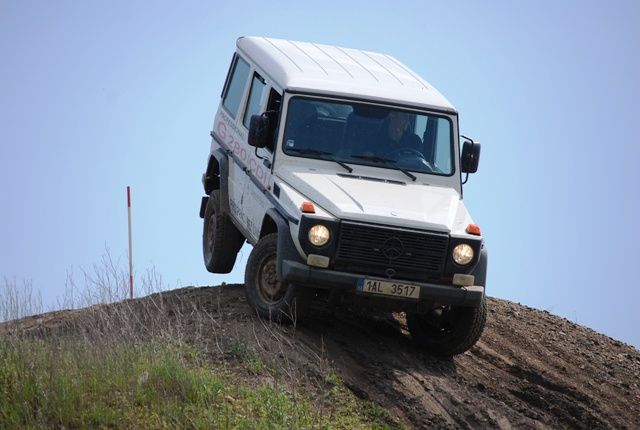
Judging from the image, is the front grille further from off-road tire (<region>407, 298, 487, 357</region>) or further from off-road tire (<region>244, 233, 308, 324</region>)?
off-road tire (<region>407, 298, 487, 357</region>)

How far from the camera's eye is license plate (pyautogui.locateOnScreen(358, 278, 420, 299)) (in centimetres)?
1306

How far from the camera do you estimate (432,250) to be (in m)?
13.2

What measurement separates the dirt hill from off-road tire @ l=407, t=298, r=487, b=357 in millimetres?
116

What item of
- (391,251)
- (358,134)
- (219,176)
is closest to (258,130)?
(358,134)

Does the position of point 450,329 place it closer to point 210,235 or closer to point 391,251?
point 391,251

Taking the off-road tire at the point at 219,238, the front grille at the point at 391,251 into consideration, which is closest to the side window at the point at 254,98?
the off-road tire at the point at 219,238

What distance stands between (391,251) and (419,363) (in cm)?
120

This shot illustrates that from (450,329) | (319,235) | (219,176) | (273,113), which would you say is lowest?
(450,329)

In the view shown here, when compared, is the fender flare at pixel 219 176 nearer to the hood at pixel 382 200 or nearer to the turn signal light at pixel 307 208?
the hood at pixel 382 200

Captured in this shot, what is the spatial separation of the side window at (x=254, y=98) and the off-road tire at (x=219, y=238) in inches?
43.4

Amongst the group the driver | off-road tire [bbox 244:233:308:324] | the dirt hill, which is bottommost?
the dirt hill

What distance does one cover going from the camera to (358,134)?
14.3 m

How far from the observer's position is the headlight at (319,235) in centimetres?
1306

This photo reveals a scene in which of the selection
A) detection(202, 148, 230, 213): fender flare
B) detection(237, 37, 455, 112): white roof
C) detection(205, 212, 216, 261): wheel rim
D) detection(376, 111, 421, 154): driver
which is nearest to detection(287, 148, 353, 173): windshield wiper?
detection(376, 111, 421, 154): driver
